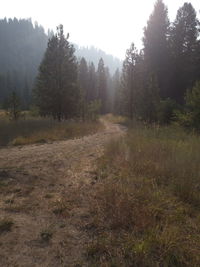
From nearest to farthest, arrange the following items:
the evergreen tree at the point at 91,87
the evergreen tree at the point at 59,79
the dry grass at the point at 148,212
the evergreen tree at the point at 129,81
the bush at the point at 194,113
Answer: the dry grass at the point at 148,212
the bush at the point at 194,113
the evergreen tree at the point at 59,79
the evergreen tree at the point at 129,81
the evergreen tree at the point at 91,87

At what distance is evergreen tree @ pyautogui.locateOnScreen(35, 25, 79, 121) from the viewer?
21.3 m

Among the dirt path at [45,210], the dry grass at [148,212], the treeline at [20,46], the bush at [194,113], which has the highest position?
the treeline at [20,46]

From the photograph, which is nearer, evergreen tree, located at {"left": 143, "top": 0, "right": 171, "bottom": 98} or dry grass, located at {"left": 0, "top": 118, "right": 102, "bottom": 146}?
dry grass, located at {"left": 0, "top": 118, "right": 102, "bottom": 146}

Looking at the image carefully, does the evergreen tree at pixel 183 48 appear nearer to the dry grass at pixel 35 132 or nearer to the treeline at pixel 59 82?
the treeline at pixel 59 82

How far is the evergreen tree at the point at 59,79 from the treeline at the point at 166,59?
23.3 ft

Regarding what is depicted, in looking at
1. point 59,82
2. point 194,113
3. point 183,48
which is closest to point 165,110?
point 194,113

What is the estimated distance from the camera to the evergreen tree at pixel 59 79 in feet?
69.8

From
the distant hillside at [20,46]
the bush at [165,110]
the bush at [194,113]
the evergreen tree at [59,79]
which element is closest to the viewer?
the bush at [194,113]

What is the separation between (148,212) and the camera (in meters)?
3.22

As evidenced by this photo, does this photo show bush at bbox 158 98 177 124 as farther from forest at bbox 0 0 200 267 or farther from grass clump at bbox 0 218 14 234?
grass clump at bbox 0 218 14 234

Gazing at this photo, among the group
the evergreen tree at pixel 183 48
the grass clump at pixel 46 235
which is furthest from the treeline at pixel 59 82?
the grass clump at pixel 46 235

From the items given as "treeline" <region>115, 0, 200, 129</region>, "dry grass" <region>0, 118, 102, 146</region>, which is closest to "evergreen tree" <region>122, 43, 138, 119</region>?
"treeline" <region>115, 0, 200, 129</region>

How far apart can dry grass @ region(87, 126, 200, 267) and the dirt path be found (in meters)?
0.23

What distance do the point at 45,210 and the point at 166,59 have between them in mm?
28381
